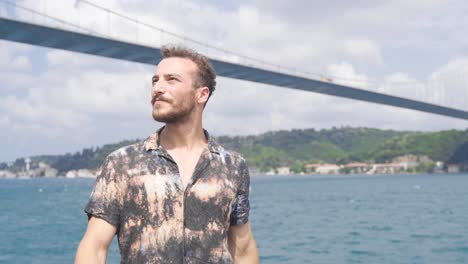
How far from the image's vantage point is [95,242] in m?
1.66

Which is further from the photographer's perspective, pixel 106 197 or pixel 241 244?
pixel 241 244

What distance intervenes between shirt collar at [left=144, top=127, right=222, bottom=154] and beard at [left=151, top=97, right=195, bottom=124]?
60mm

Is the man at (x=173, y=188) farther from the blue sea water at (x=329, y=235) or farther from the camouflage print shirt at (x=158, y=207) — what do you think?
the blue sea water at (x=329, y=235)

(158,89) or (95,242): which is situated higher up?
(158,89)

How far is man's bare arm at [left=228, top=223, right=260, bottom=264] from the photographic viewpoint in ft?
6.34

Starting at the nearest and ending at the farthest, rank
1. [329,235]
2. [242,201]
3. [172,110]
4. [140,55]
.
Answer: [172,110]
[242,201]
[329,235]
[140,55]

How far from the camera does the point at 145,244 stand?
169 centimetres

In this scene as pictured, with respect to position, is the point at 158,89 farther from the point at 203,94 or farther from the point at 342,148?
the point at 342,148

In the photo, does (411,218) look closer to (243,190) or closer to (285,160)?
(243,190)

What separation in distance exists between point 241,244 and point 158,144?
1.34 feet

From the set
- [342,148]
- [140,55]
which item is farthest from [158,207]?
[342,148]

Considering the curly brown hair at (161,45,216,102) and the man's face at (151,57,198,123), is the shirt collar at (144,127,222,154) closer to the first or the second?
the man's face at (151,57,198,123)

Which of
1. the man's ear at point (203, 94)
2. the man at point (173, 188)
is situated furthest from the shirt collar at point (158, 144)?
the man's ear at point (203, 94)

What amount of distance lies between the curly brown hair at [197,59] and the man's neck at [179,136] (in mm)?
120
